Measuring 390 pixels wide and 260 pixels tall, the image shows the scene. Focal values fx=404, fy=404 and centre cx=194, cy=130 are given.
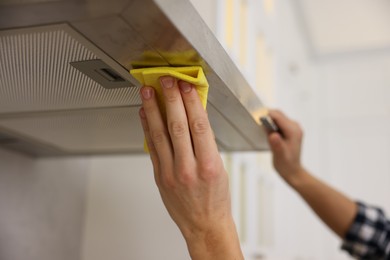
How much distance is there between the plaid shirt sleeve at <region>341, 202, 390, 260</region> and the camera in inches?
38.9

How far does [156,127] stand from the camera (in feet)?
1.30

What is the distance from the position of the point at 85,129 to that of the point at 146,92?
0.25 m

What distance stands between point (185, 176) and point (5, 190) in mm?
494

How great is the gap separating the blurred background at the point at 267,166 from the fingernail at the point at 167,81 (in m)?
0.26

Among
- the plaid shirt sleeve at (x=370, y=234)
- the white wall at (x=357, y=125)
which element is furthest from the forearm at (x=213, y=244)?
the white wall at (x=357, y=125)

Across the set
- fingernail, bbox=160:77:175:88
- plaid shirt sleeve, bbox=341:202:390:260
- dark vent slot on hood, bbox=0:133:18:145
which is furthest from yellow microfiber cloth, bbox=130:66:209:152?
plaid shirt sleeve, bbox=341:202:390:260

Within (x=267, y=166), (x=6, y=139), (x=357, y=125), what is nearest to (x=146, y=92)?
(x=6, y=139)

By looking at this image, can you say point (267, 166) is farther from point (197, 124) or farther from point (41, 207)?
point (197, 124)

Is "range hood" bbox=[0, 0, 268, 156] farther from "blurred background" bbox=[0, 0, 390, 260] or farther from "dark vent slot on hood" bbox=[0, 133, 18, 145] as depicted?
"blurred background" bbox=[0, 0, 390, 260]

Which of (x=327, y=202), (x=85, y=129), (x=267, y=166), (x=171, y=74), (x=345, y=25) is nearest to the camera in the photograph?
(x=171, y=74)

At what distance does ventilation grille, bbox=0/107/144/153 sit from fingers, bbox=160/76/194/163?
0.12 m

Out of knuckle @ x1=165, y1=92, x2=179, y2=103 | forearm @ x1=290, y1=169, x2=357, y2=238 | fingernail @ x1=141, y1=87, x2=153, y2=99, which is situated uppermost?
fingernail @ x1=141, y1=87, x2=153, y2=99

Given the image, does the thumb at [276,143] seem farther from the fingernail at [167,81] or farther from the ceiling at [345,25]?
the ceiling at [345,25]

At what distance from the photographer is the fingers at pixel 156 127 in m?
0.38
